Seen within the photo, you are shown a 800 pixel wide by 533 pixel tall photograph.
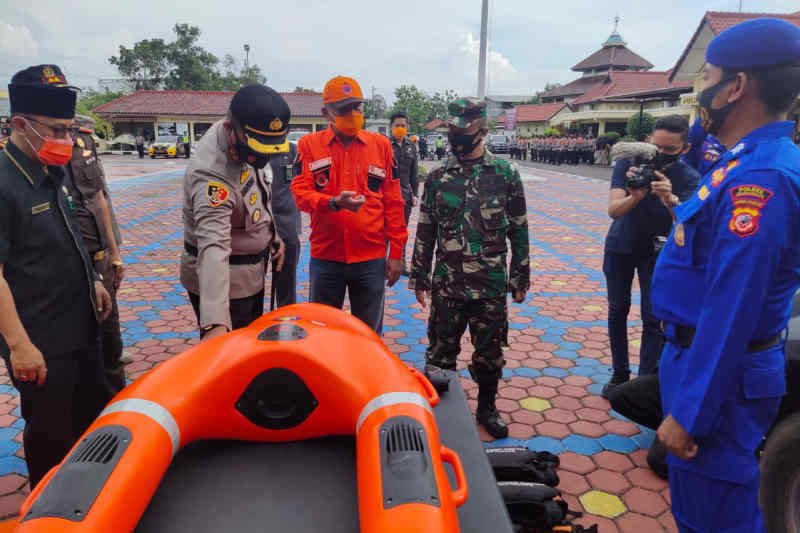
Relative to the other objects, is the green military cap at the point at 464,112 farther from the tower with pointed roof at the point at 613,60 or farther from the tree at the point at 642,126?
the tower with pointed roof at the point at 613,60

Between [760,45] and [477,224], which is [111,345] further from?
[760,45]

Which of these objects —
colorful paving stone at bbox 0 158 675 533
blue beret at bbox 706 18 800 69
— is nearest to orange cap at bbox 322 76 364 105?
colorful paving stone at bbox 0 158 675 533

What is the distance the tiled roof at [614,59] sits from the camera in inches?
2263

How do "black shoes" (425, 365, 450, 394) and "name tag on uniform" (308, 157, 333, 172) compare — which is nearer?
"black shoes" (425, 365, 450, 394)

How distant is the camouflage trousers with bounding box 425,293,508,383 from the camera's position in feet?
10.2

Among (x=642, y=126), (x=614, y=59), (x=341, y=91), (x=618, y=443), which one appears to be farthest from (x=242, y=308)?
(x=614, y=59)

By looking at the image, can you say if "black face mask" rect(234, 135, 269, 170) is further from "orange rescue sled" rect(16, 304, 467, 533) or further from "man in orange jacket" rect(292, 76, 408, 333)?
"orange rescue sled" rect(16, 304, 467, 533)

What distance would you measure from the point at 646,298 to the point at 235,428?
9.21 feet

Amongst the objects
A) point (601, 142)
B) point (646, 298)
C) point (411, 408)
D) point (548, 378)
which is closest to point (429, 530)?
point (411, 408)

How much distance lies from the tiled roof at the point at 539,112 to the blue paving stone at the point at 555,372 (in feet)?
170

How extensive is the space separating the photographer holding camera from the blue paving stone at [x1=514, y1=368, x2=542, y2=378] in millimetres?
622

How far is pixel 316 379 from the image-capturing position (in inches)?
65.7

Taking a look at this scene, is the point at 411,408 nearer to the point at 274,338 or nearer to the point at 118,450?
the point at 274,338

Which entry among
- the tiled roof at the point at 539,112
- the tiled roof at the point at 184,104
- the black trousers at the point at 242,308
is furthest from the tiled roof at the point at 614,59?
the black trousers at the point at 242,308
